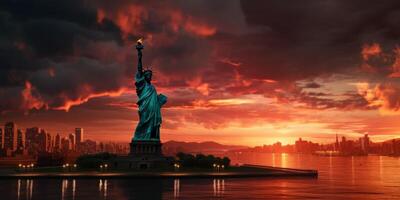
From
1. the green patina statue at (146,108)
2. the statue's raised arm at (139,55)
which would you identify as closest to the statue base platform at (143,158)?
the green patina statue at (146,108)

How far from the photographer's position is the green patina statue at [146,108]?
92.9m

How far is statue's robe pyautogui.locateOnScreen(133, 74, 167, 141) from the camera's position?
92812 millimetres

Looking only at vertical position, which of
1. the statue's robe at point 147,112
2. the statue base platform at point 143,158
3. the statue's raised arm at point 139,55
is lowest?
the statue base platform at point 143,158

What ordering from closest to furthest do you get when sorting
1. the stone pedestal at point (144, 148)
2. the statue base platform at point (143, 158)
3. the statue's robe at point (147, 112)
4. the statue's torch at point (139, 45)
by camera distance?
the statue base platform at point (143, 158)
the stone pedestal at point (144, 148)
the statue's robe at point (147, 112)
the statue's torch at point (139, 45)

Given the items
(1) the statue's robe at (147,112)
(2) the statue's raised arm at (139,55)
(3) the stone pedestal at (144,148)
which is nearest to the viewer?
(3) the stone pedestal at (144,148)

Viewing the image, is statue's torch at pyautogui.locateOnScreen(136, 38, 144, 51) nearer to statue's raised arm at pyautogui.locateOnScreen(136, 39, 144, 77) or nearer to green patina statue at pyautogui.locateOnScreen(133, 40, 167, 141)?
statue's raised arm at pyautogui.locateOnScreen(136, 39, 144, 77)

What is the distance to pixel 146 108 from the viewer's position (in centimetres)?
9350

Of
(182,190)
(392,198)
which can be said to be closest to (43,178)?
(182,190)

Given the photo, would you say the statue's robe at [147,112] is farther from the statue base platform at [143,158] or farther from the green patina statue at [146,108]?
the statue base platform at [143,158]

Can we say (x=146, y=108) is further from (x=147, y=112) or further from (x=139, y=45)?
(x=139, y=45)

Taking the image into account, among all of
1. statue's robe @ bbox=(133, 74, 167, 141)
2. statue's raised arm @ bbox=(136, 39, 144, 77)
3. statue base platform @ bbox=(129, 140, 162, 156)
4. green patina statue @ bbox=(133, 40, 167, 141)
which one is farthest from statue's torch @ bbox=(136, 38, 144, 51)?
statue base platform @ bbox=(129, 140, 162, 156)

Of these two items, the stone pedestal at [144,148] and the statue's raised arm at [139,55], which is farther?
the statue's raised arm at [139,55]

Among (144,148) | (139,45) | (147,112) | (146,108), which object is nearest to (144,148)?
(144,148)

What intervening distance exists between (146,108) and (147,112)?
855 mm
